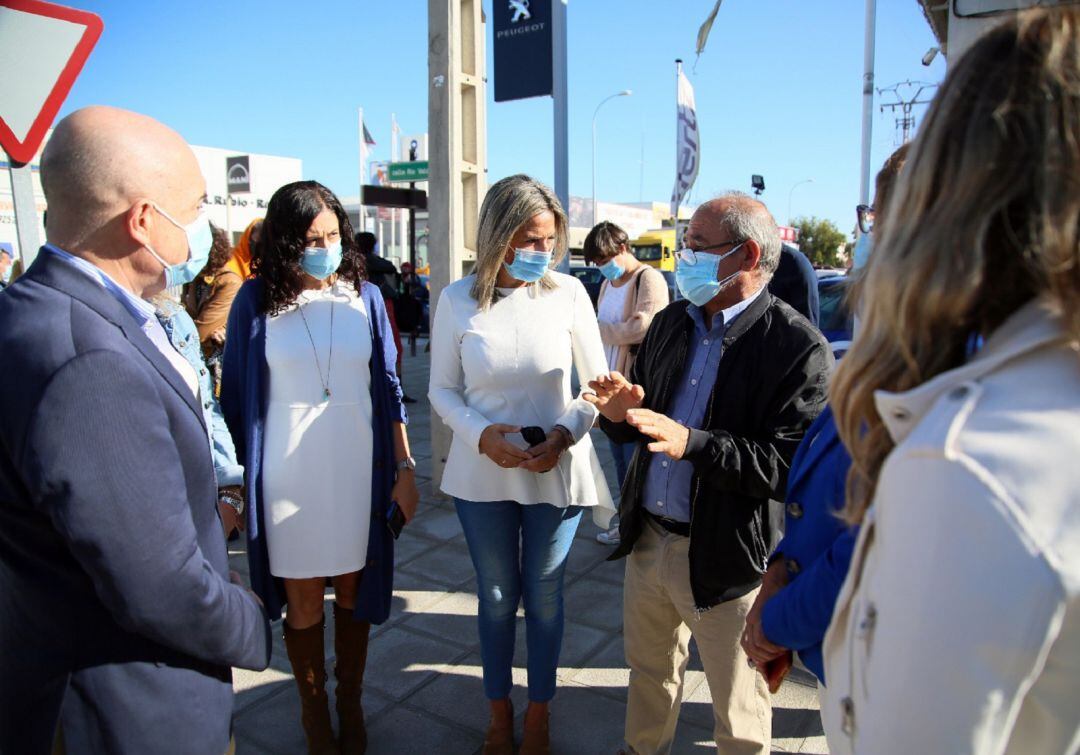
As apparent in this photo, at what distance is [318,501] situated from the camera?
96.6 inches

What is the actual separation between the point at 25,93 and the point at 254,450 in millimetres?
1733

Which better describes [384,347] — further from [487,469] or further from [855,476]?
[855,476]

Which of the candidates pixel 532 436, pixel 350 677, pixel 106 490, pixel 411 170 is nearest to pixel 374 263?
pixel 411 170

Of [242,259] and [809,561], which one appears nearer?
[809,561]

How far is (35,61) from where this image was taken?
A: 9.00 feet

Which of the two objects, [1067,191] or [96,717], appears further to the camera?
[96,717]

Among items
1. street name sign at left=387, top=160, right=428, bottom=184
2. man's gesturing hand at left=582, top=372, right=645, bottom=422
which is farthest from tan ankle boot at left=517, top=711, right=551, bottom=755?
street name sign at left=387, top=160, right=428, bottom=184

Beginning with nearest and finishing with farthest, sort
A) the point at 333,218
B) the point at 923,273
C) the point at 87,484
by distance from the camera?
the point at 923,273 → the point at 87,484 → the point at 333,218

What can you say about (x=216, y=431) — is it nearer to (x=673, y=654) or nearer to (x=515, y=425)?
(x=515, y=425)

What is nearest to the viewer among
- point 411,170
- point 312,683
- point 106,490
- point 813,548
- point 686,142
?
point 106,490

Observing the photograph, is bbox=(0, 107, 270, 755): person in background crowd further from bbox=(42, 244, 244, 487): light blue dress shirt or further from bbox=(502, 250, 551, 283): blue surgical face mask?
bbox=(502, 250, 551, 283): blue surgical face mask

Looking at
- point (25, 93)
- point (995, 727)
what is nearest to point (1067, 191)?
point (995, 727)

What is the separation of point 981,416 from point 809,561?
2.74 ft

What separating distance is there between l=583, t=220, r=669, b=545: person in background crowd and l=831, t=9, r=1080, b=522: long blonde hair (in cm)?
377
